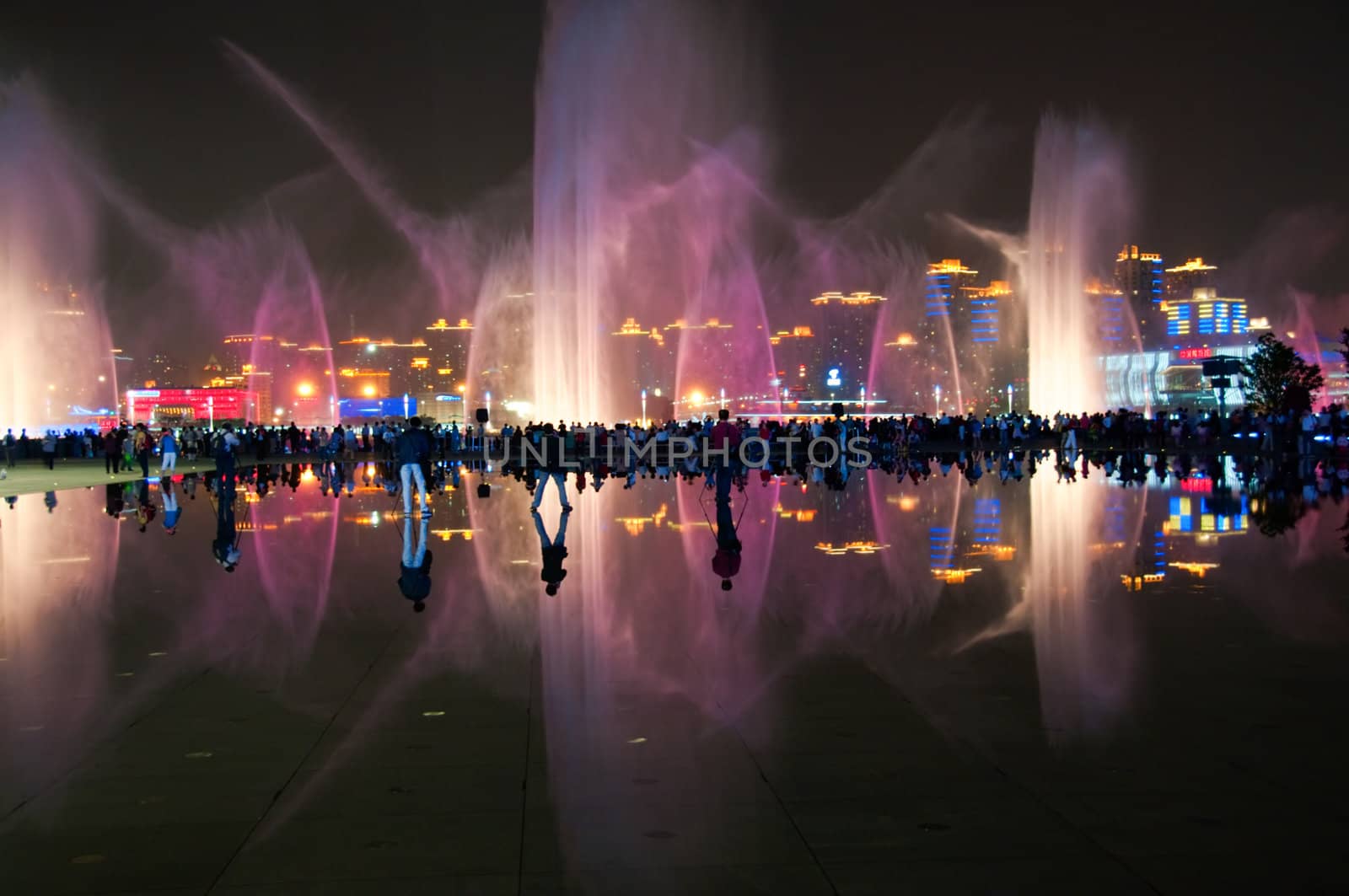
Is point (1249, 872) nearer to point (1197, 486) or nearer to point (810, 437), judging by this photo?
point (1197, 486)

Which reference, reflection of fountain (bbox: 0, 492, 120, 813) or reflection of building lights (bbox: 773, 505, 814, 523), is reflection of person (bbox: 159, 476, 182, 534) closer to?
reflection of fountain (bbox: 0, 492, 120, 813)

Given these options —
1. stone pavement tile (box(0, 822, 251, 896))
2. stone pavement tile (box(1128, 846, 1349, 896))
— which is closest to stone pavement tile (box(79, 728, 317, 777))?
stone pavement tile (box(0, 822, 251, 896))

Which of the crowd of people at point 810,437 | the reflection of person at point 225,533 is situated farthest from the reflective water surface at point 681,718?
the crowd of people at point 810,437

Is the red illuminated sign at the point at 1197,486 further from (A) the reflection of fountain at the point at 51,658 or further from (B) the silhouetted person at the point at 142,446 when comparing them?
(B) the silhouetted person at the point at 142,446

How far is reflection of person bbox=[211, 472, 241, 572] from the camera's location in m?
13.3

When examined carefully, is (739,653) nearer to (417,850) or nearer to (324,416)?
(417,850)

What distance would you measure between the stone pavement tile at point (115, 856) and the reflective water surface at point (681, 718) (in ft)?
0.06

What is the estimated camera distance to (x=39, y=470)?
3984 centimetres

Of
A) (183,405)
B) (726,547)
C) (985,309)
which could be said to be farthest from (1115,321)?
(726,547)

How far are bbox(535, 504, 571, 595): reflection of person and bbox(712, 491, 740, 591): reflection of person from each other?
1477 millimetres

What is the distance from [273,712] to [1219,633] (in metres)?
5.96

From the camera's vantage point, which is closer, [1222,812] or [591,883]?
[591,883]

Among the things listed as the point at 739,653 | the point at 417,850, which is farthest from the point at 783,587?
the point at 417,850

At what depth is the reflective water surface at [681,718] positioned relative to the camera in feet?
14.3
